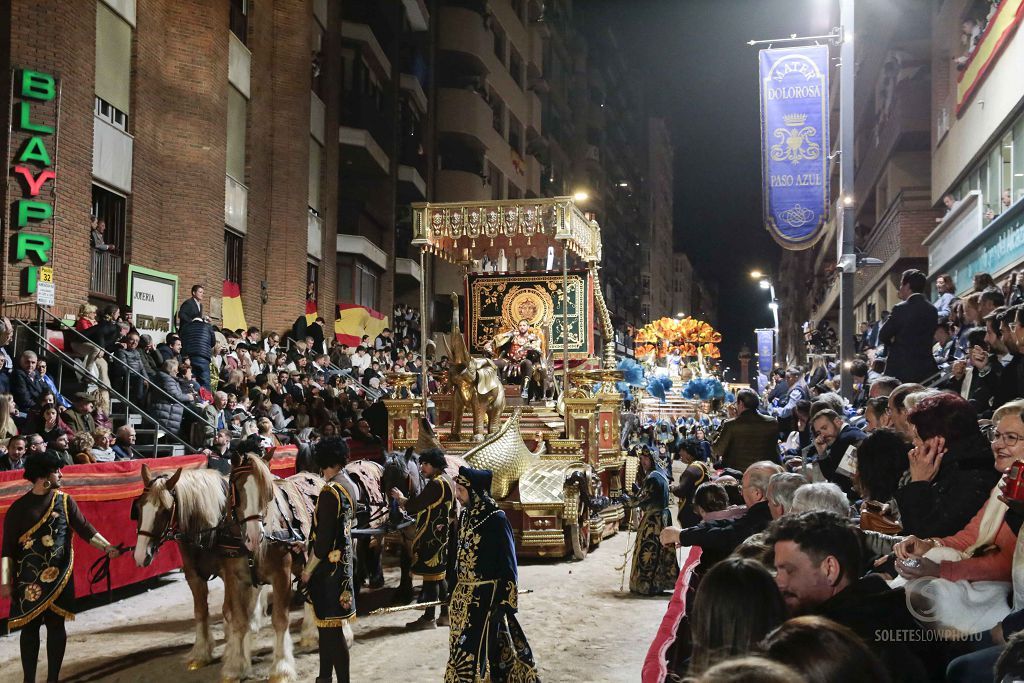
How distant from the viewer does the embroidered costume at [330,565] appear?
713 centimetres

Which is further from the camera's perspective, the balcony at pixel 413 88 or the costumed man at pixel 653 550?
the balcony at pixel 413 88

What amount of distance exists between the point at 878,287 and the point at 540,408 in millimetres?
21744

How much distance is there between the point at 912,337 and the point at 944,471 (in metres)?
6.91

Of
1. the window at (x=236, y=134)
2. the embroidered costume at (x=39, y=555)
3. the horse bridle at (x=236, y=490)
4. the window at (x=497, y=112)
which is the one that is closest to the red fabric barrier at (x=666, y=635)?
the horse bridle at (x=236, y=490)

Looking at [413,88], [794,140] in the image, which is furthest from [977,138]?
[413,88]

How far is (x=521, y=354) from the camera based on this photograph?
19.3 metres

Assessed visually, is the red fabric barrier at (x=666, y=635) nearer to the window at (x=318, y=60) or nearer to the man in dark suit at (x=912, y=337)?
the man in dark suit at (x=912, y=337)

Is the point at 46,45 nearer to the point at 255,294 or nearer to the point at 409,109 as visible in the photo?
the point at 255,294

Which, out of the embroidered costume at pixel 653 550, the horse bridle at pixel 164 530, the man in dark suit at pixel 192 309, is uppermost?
the man in dark suit at pixel 192 309

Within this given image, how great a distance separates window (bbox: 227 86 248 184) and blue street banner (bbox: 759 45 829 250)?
46.2ft

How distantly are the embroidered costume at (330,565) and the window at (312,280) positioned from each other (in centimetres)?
2234

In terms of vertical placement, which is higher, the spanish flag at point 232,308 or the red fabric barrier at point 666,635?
the spanish flag at point 232,308

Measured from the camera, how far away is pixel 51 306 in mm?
16438

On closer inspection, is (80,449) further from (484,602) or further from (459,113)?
(459,113)
